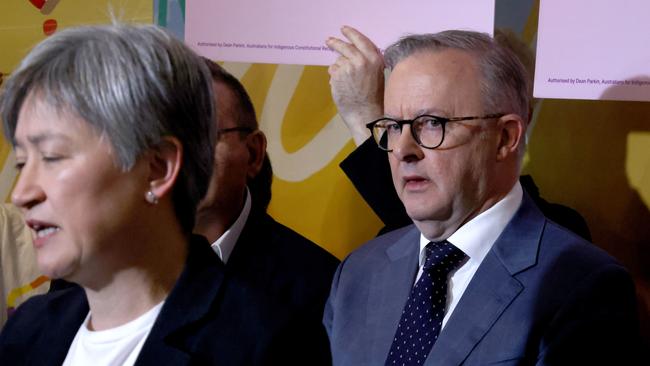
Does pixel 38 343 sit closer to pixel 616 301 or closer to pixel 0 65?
pixel 616 301

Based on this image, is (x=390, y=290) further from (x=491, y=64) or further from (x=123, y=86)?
(x=123, y=86)

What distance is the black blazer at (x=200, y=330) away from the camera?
1.41 metres

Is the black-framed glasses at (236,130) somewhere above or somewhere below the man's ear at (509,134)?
below

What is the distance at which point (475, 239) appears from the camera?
197cm

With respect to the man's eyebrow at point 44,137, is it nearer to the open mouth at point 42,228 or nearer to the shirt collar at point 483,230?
the open mouth at point 42,228

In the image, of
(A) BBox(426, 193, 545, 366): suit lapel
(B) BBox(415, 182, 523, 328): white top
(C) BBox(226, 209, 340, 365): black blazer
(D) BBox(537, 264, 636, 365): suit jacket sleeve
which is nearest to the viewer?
(D) BBox(537, 264, 636, 365): suit jacket sleeve

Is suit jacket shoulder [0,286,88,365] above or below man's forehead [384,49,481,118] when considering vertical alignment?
below

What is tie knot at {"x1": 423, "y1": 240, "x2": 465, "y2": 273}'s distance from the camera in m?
1.98

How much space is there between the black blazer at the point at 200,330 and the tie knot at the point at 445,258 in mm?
568

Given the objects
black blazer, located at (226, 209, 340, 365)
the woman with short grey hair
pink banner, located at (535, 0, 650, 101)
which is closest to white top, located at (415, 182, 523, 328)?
black blazer, located at (226, 209, 340, 365)

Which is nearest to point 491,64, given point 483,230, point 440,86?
point 440,86

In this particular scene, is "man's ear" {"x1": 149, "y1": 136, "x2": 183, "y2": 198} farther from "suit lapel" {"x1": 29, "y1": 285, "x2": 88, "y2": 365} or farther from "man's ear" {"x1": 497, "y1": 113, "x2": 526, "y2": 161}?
"man's ear" {"x1": 497, "y1": 113, "x2": 526, "y2": 161}

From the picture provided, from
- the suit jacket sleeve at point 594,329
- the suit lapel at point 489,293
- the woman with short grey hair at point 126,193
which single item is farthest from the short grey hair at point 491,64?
the woman with short grey hair at point 126,193

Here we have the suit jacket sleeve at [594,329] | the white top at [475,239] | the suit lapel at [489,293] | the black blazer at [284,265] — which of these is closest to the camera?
the suit jacket sleeve at [594,329]
